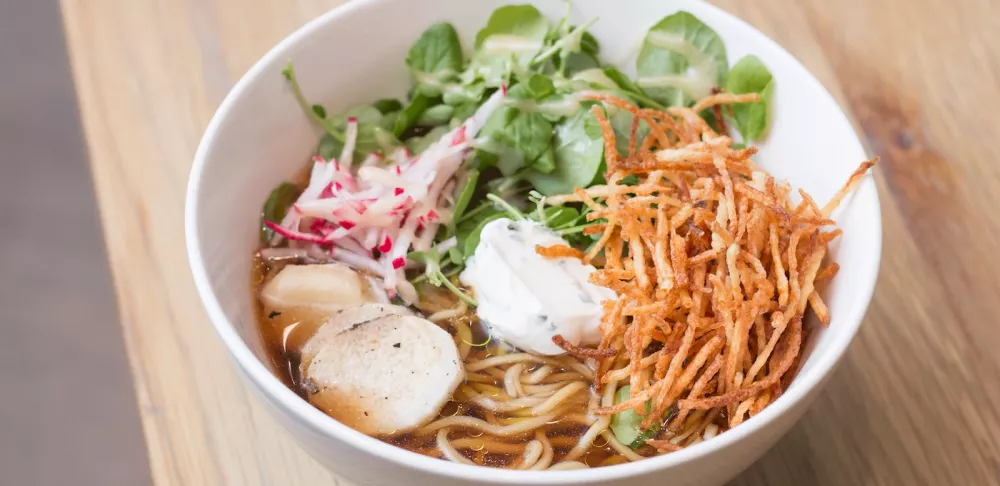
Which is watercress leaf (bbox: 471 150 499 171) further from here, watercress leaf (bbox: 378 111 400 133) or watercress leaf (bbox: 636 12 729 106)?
watercress leaf (bbox: 636 12 729 106)

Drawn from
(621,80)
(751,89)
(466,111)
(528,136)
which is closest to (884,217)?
(751,89)

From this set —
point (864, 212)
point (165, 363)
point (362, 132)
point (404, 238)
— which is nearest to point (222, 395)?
point (165, 363)

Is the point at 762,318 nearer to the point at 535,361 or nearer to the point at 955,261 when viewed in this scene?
the point at 535,361

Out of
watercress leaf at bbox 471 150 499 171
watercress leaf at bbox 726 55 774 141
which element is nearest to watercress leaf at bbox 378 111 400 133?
watercress leaf at bbox 471 150 499 171

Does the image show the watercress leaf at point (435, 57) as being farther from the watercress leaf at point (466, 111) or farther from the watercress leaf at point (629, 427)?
the watercress leaf at point (629, 427)

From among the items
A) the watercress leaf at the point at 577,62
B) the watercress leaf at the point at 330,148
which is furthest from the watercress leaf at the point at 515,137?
the watercress leaf at the point at 330,148
